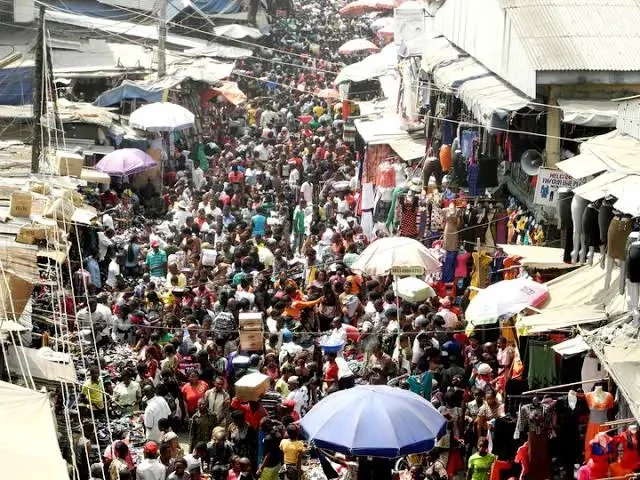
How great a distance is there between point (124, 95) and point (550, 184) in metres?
15.1

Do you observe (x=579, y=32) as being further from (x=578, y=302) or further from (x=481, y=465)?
(x=481, y=465)

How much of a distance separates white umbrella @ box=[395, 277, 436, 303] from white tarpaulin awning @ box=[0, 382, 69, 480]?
26.2 ft

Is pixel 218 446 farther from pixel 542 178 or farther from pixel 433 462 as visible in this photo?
pixel 542 178

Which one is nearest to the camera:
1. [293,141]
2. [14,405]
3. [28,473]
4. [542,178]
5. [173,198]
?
[28,473]

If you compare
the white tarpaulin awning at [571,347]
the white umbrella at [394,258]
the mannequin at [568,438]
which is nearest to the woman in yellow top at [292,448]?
the mannequin at [568,438]

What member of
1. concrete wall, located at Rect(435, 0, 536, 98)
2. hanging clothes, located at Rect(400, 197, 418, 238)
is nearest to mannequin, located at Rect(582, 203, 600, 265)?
concrete wall, located at Rect(435, 0, 536, 98)

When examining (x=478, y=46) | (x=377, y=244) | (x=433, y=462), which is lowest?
(x=433, y=462)

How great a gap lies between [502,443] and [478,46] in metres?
11.3

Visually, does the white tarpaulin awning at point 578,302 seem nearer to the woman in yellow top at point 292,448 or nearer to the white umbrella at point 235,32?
the woman in yellow top at point 292,448

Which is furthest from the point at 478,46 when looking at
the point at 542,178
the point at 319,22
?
the point at 319,22

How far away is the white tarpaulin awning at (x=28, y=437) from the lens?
9719mm

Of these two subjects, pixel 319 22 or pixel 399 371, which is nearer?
pixel 399 371

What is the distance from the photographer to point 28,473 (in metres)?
9.65

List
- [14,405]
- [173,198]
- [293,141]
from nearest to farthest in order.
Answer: [14,405] < [173,198] < [293,141]
